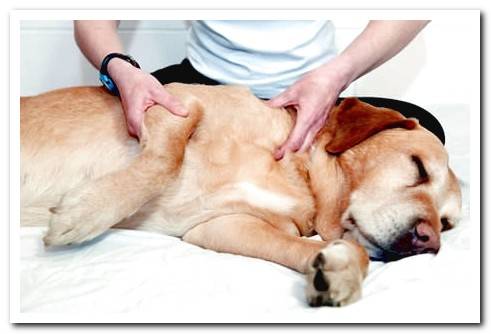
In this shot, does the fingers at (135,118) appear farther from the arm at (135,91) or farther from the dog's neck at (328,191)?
the dog's neck at (328,191)

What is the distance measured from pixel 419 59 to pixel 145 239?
2.04 metres

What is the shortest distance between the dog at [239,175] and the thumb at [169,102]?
2 cm

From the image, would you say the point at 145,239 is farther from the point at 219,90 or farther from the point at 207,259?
the point at 219,90

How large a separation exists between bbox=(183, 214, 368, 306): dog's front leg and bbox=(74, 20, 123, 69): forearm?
2.66 ft

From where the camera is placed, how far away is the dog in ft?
5.38

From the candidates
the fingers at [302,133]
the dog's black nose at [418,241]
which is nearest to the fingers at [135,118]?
the fingers at [302,133]

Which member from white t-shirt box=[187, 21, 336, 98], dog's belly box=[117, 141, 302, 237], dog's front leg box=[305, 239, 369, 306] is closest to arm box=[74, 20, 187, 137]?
dog's belly box=[117, 141, 302, 237]

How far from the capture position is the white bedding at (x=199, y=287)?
4.33ft

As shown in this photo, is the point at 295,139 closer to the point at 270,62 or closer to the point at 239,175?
the point at 239,175

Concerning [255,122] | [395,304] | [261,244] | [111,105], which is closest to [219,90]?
[255,122]

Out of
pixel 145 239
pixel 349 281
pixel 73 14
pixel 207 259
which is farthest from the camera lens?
pixel 73 14

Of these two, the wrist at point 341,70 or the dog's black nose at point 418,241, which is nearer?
the dog's black nose at point 418,241

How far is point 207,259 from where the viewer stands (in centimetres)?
155

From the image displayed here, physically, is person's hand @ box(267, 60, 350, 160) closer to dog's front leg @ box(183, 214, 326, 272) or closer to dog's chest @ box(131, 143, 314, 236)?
dog's chest @ box(131, 143, 314, 236)
